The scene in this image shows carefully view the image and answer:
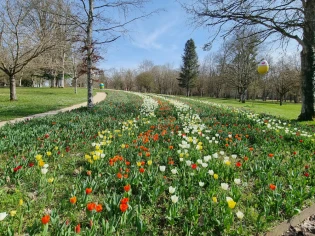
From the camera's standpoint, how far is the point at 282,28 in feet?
31.7

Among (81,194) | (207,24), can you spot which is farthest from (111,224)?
(207,24)

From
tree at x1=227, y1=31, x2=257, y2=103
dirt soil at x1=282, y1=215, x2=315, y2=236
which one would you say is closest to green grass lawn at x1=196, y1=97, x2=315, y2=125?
tree at x1=227, y1=31, x2=257, y2=103

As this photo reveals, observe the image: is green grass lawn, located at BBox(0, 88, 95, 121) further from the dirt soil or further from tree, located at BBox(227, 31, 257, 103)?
tree, located at BBox(227, 31, 257, 103)

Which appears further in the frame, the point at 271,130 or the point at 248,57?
the point at 248,57

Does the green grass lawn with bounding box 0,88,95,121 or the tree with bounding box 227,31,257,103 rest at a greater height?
the tree with bounding box 227,31,257,103

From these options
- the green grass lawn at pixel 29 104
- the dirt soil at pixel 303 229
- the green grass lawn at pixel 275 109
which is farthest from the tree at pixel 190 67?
the dirt soil at pixel 303 229

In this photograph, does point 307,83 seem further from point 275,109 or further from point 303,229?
point 303,229

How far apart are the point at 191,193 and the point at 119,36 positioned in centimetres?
970

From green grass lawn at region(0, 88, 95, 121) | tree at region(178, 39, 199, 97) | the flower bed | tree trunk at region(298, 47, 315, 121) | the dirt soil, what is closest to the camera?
the flower bed

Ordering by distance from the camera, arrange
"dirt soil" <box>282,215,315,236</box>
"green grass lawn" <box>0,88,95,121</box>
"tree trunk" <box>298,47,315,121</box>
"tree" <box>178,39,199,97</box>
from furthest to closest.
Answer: "tree" <box>178,39,199,97</box>
"green grass lawn" <box>0,88,95,121</box>
"tree trunk" <box>298,47,315,121</box>
"dirt soil" <box>282,215,315,236</box>

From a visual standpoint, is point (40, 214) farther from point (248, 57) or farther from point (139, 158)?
point (248, 57)

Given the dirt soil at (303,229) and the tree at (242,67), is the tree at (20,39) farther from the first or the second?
the tree at (242,67)

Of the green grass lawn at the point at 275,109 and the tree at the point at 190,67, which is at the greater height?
the tree at the point at 190,67

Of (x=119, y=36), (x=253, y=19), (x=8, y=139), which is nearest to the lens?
(x=8, y=139)
